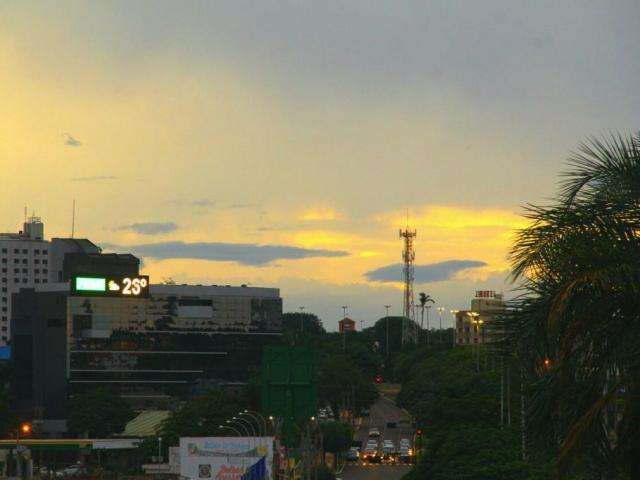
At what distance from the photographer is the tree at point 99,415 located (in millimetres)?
162250

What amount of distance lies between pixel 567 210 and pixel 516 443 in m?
50.7

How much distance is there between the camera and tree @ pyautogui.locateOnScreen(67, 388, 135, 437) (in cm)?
16225

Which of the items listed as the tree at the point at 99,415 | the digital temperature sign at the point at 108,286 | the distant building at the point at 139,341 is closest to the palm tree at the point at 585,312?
the digital temperature sign at the point at 108,286

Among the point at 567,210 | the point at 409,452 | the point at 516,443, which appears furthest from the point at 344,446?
the point at 567,210

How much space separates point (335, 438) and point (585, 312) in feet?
393

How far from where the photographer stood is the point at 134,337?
186 metres

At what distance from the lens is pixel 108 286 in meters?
73.1

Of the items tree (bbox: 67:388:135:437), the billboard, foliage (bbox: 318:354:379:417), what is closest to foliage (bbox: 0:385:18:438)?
tree (bbox: 67:388:135:437)

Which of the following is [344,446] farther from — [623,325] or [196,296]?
[623,325]

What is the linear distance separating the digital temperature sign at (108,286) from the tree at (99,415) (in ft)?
279

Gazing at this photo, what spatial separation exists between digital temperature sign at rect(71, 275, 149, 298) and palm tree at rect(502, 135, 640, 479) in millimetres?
57427

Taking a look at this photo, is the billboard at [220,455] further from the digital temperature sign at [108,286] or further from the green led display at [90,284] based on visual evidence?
the green led display at [90,284]

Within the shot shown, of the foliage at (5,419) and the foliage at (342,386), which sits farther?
the foliage at (342,386)

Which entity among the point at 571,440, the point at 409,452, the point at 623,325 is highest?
the point at 623,325
